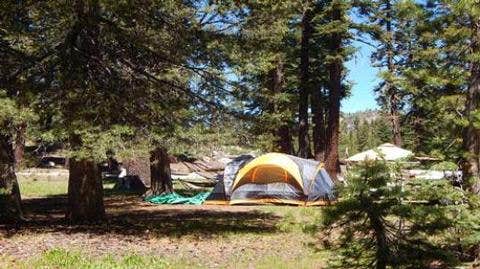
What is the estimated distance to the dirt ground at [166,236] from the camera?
10.2 m

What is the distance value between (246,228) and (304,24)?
15.5m

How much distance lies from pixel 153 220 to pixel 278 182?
5.99 metres

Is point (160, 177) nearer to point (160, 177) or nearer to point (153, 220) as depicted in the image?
point (160, 177)

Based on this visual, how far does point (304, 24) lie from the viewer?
27.1 metres

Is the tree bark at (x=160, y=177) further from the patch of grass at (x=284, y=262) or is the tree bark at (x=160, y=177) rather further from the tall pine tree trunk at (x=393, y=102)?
the tall pine tree trunk at (x=393, y=102)

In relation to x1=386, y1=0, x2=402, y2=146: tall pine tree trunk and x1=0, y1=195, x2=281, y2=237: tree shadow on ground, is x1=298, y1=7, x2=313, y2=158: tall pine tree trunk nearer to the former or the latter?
x1=386, y1=0, x2=402, y2=146: tall pine tree trunk

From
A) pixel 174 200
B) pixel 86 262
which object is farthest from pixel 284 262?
pixel 174 200

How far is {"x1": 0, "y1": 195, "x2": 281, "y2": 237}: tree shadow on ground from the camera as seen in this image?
1277cm

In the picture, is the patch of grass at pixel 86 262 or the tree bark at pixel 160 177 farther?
the tree bark at pixel 160 177

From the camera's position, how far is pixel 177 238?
12062 mm

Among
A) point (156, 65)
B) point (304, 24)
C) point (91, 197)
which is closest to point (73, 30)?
point (156, 65)

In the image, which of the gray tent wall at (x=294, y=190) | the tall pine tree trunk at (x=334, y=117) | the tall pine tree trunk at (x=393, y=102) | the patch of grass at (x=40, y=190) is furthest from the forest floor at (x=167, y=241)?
the tall pine tree trunk at (x=393, y=102)

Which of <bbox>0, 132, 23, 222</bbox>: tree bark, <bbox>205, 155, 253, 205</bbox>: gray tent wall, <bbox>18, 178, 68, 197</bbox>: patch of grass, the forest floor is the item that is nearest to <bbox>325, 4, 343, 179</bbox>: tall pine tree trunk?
<bbox>205, 155, 253, 205</bbox>: gray tent wall

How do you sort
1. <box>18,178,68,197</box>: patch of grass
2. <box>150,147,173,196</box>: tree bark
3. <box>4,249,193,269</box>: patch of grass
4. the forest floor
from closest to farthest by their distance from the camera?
1. <box>4,249,193,269</box>: patch of grass
2. the forest floor
3. <box>150,147,173,196</box>: tree bark
4. <box>18,178,68,197</box>: patch of grass
